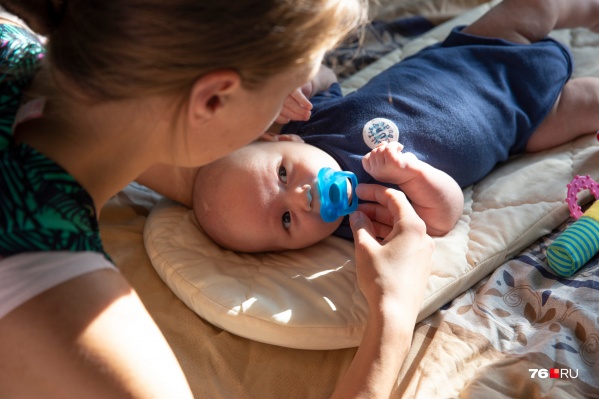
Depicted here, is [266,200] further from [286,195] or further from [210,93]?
[210,93]

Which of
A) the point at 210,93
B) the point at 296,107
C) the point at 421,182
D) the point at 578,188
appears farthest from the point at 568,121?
the point at 210,93

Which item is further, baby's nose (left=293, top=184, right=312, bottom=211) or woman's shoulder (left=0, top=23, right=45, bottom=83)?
baby's nose (left=293, top=184, right=312, bottom=211)

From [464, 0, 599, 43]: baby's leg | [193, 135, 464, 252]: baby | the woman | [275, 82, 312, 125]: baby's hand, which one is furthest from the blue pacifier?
[464, 0, 599, 43]: baby's leg

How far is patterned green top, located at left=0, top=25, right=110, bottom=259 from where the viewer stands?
767 millimetres

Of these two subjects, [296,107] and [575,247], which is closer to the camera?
[575,247]

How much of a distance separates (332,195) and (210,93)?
0.50 m

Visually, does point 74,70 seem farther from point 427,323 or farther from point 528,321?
point 528,321

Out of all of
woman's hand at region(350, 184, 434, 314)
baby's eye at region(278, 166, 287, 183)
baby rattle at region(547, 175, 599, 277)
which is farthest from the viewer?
baby's eye at region(278, 166, 287, 183)

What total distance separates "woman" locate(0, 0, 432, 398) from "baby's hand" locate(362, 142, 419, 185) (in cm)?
42

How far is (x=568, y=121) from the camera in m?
1.53

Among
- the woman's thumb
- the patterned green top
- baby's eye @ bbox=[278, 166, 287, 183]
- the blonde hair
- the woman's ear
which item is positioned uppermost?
A: the blonde hair

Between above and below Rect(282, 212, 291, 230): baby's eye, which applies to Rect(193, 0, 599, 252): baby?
above

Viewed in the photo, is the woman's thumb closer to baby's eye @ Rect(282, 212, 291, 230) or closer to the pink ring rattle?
baby's eye @ Rect(282, 212, 291, 230)

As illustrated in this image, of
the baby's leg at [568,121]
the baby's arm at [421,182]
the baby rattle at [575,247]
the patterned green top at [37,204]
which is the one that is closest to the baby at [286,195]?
the baby's arm at [421,182]
